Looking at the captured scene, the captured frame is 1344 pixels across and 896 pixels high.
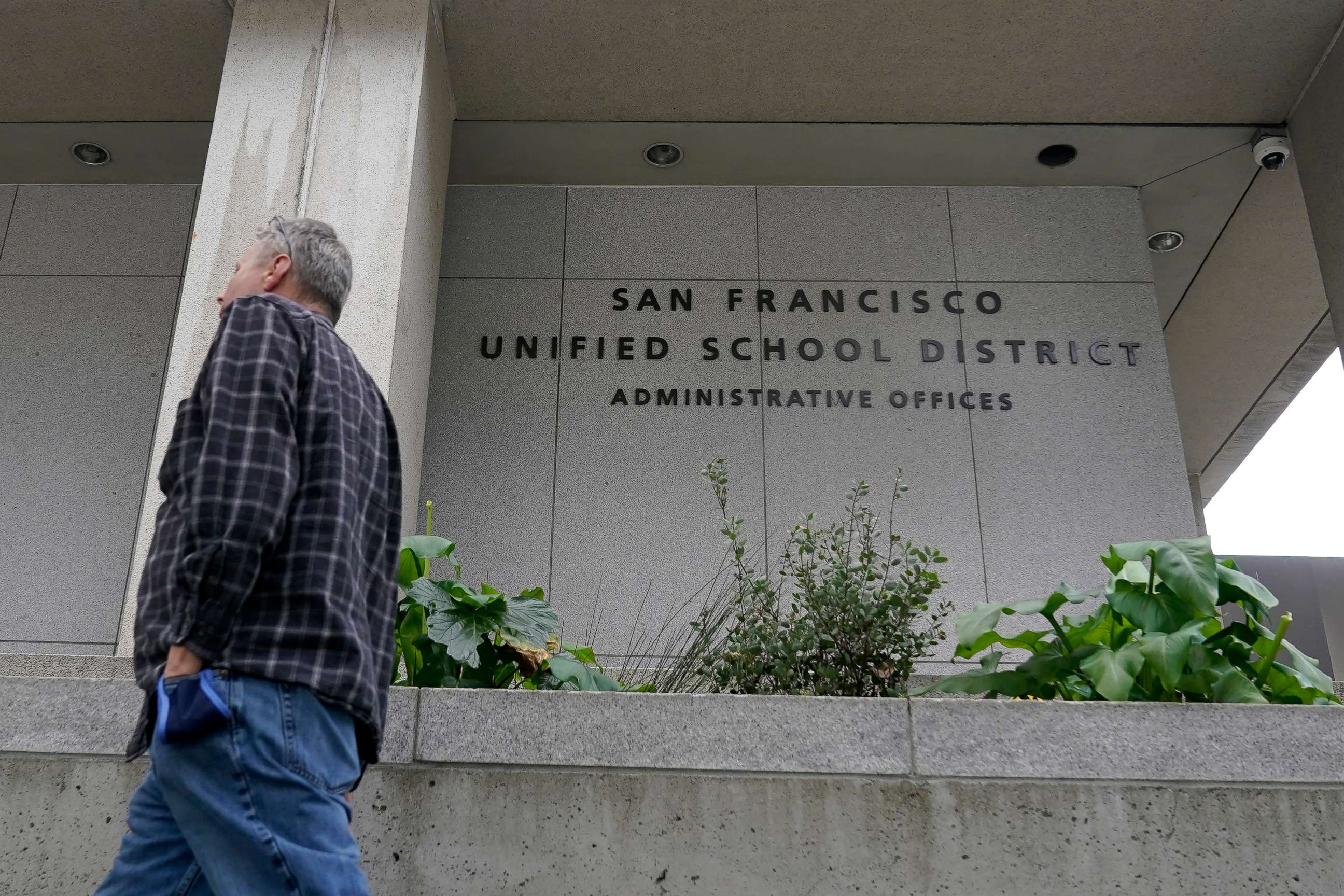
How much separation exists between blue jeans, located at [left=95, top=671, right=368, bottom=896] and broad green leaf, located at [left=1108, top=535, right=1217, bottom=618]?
7.88 feet

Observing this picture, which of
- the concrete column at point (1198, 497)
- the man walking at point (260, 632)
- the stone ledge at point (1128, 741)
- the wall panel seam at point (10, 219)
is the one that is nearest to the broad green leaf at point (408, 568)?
the man walking at point (260, 632)

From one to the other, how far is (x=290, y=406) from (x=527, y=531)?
4.75 metres

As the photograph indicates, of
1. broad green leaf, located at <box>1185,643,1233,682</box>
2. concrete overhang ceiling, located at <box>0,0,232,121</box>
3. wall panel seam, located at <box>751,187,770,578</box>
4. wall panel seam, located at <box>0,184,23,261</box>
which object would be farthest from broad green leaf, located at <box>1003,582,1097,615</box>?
wall panel seam, located at <box>0,184,23,261</box>

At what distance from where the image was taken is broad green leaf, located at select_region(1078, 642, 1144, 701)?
3.08 m

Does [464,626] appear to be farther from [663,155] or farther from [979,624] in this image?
[663,155]

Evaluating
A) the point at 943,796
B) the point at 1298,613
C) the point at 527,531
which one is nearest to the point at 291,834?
the point at 943,796

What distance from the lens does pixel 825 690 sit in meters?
3.27

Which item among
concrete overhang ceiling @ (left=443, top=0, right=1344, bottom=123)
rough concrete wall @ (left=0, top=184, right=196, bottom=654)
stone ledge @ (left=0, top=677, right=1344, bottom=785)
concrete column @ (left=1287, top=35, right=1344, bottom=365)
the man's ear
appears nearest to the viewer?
the man's ear

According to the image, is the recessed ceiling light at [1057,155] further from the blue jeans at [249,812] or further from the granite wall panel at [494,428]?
the blue jeans at [249,812]

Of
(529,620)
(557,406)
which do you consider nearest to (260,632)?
(529,620)

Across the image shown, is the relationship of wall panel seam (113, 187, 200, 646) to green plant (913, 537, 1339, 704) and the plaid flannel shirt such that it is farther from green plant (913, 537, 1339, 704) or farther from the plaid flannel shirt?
green plant (913, 537, 1339, 704)

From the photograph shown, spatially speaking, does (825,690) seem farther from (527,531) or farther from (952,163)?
(952,163)

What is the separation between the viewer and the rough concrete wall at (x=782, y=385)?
6609mm

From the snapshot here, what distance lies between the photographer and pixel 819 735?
296 centimetres
